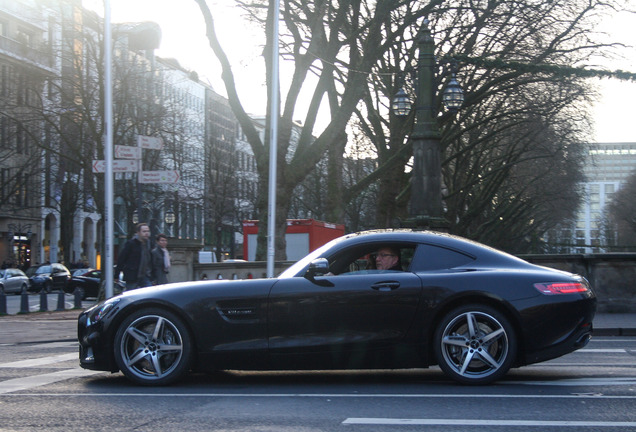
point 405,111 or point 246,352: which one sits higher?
point 405,111

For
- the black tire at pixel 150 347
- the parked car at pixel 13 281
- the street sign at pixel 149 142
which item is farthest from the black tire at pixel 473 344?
the parked car at pixel 13 281

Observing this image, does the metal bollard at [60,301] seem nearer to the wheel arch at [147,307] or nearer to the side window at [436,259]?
the wheel arch at [147,307]

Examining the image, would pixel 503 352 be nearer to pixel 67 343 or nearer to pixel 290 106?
pixel 67 343

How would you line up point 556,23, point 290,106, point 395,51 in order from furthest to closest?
point 395,51 → point 556,23 → point 290,106

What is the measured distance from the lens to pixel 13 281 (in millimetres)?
44062

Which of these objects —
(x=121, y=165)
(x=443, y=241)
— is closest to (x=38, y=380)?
(x=443, y=241)

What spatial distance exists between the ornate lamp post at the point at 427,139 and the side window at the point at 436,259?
920cm

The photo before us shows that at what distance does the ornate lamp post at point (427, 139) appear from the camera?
56.8ft

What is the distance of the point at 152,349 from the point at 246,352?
2.88ft

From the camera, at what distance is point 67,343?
1392 centimetres

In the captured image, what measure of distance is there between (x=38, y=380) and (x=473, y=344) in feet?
13.6

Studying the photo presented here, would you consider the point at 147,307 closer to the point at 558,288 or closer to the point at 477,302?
the point at 477,302

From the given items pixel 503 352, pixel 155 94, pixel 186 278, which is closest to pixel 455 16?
pixel 186 278

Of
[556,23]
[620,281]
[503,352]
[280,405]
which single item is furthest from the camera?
[556,23]
